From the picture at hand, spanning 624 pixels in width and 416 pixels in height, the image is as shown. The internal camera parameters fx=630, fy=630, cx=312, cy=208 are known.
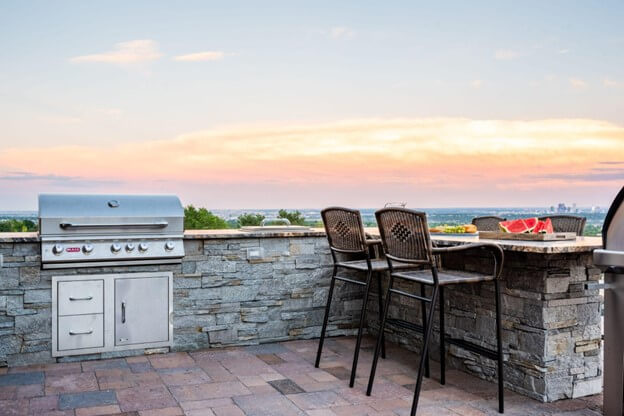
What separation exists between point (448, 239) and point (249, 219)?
7.01 feet

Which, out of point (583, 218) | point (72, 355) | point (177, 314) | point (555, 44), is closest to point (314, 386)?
point (177, 314)

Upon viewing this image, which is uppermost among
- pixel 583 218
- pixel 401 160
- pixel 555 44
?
pixel 555 44

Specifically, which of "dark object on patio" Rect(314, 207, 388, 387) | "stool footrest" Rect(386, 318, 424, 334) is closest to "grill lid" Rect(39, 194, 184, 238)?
"dark object on patio" Rect(314, 207, 388, 387)

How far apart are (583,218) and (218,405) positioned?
269 centimetres

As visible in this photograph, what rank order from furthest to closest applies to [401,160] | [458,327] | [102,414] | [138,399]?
[401,160] < [458,327] < [138,399] < [102,414]

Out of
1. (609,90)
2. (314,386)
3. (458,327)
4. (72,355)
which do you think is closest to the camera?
(314,386)

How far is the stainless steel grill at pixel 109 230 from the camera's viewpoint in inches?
160

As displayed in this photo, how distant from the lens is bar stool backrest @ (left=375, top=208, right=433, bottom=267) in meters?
3.11

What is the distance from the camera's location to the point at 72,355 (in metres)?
4.23

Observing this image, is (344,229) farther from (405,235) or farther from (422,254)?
(422,254)

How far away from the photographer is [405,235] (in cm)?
322

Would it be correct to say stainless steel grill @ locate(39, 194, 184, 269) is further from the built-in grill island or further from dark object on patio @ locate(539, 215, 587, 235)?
dark object on patio @ locate(539, 215, 587, 235)

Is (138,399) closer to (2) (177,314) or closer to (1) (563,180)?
(2) (177,314)

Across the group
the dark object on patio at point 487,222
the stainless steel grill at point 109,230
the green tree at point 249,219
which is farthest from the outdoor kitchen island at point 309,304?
the dark object on patio at point 487,222
